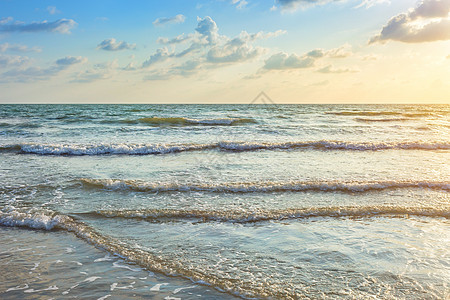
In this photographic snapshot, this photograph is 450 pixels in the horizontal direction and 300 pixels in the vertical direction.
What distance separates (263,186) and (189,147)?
26.4ft

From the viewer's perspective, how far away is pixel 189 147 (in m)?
16.1

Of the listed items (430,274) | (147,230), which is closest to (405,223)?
(430,274)

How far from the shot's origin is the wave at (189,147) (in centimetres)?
1512

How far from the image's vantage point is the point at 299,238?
5.53m

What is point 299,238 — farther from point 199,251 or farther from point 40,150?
point 40,150

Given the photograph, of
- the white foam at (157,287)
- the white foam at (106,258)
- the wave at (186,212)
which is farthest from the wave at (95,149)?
the white foam at (157,287)

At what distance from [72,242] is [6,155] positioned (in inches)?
454

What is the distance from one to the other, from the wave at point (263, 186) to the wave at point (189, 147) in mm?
6209

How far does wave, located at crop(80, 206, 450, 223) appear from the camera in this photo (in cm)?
656

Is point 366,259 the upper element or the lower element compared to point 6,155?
lower

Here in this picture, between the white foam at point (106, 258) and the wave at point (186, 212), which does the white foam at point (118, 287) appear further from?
the white foam at point (106, 258)

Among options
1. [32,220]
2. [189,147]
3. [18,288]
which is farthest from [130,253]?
[189,147]

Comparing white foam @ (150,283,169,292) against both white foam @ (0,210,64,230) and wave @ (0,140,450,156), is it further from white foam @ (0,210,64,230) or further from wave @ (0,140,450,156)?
wave @ (0,140,450,156)

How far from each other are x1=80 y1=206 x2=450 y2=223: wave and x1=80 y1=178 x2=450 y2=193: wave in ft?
5.19
